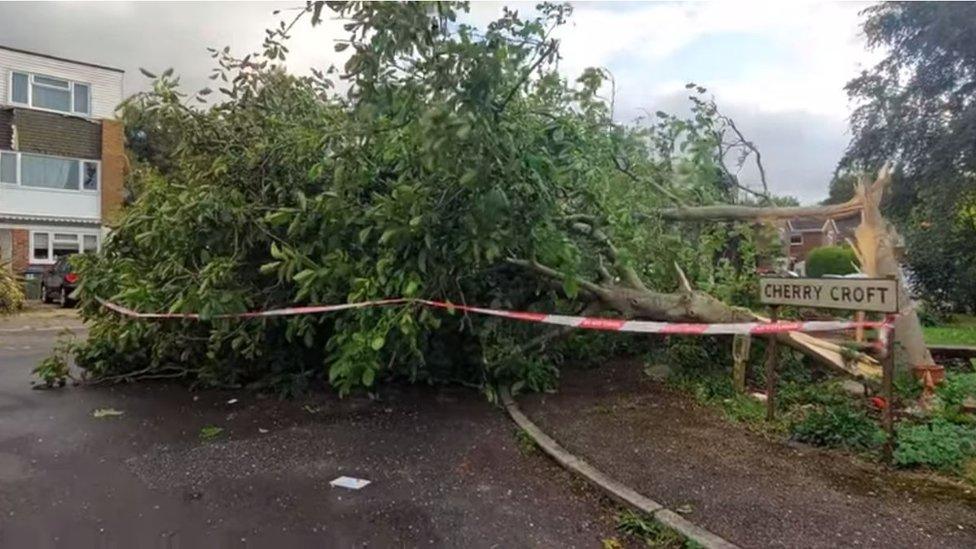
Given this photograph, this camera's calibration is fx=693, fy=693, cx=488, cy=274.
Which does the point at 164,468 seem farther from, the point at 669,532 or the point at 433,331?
the point at 669,532

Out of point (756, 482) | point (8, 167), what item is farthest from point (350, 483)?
point (8, 167)

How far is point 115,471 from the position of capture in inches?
194

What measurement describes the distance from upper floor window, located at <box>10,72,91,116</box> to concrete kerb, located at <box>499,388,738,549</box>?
2681cm

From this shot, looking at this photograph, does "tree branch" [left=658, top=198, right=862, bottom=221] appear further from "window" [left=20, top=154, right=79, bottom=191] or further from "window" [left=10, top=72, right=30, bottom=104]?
"window" [left=10, top=72, right=30, bottom=104]

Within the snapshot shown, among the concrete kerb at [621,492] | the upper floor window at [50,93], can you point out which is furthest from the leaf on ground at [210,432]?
the upper floor window at [50,93]

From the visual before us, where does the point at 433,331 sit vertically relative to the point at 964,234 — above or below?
below

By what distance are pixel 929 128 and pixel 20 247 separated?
94.4 ft

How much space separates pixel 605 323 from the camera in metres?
5.59

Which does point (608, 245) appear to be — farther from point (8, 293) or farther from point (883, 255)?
point (8, 293)

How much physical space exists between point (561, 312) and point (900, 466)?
12.1ft

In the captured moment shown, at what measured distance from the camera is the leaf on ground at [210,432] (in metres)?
5.79

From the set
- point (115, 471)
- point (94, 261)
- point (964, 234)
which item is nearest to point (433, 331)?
point (115, 471)

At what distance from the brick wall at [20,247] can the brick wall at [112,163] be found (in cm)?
269

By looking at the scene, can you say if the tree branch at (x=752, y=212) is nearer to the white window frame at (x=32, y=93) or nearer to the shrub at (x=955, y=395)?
the shrub at (x=955, y=395)
